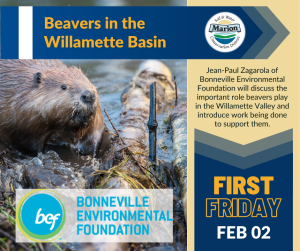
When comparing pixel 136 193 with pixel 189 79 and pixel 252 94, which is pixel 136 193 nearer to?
pixel 189 79

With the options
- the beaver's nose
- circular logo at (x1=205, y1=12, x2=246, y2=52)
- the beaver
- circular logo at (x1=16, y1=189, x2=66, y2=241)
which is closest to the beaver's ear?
the beaver

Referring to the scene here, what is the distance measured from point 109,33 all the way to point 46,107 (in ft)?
3.86

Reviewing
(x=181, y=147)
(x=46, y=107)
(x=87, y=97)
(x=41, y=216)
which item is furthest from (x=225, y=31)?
A: (x=46, y=107)

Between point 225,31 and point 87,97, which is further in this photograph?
point 87,97

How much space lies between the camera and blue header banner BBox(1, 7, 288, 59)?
2023 mm

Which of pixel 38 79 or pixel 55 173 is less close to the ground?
pixel 38 79

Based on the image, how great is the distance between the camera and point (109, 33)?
2096 mm

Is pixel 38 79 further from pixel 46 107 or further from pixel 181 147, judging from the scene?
pixel 181 147

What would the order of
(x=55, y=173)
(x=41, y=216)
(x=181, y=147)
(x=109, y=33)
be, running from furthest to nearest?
(x=181, y=147) → (x=55, y=173) → (x=109, y=33) → (x=41, y=216)

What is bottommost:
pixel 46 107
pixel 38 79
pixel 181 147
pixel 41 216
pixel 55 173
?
pixel 41 216

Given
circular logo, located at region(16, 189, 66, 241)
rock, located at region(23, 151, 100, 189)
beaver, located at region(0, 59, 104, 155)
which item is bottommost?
circular logo, located at region(16, 189, 66, 241)

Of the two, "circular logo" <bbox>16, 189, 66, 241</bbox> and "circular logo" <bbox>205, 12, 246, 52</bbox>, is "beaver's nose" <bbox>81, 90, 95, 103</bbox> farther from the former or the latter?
"circular logo" <bbox>205, 12, 246, 52</bbox>

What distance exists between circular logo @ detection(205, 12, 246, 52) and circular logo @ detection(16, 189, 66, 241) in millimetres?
1385

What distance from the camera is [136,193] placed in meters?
2.21
